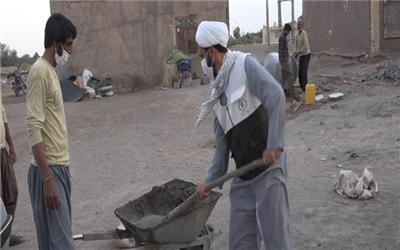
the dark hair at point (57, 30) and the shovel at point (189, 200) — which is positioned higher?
the dark hair at point (57, 30)

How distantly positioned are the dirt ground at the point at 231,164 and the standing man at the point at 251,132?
120cm

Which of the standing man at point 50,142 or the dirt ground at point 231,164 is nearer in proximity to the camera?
the standing man at point 50,142

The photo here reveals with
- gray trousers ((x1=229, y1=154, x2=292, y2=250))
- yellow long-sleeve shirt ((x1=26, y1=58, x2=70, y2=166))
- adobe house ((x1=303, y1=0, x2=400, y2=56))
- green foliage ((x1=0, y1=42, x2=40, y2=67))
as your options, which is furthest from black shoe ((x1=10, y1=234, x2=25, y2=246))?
green foliage ((x1=0, y1=42, x2=40, y2=67))

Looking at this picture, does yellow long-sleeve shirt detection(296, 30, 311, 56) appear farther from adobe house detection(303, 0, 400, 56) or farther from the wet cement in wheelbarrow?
the wet cement in wheelbarrow

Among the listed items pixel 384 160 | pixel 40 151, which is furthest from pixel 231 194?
pixel 384 160

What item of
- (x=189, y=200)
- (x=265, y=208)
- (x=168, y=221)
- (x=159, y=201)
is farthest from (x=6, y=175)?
(x=265, y=208)

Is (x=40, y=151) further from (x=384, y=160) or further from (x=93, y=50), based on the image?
(x=93, y=50)

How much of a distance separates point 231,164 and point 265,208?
366 centimetres

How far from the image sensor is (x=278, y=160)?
10.7 ft

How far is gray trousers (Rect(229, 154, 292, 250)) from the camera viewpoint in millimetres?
3254

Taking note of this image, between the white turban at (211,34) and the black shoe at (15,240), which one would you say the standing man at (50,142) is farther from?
the black shoe at (15,240)

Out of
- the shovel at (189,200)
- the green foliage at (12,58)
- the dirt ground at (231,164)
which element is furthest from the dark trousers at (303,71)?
the green foliage at (12,58)

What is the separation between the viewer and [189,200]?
3529 millimetres

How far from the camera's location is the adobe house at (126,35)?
53.0 feet
